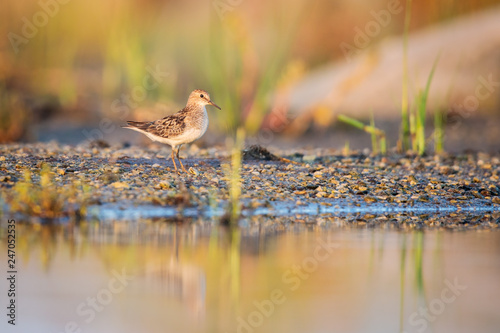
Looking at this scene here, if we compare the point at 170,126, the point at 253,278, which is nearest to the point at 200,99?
the point at 170,126

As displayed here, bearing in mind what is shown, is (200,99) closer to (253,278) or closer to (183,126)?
(183,126)

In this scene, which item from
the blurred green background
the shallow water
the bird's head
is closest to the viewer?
the shallow water

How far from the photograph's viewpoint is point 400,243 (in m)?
6.67

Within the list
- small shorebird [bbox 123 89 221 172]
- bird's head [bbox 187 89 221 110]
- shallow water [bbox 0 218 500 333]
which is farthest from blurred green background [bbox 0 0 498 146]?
shallow water [bbox 0 218 500 333]

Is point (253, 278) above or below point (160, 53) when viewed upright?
below

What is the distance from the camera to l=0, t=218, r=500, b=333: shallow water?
466 cm

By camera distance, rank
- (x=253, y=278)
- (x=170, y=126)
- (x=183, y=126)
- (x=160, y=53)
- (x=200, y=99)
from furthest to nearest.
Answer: (x=160, y=53), (x=200, y=99), (x=170, y=126), (x=183, y=126), (x=253, y=278)

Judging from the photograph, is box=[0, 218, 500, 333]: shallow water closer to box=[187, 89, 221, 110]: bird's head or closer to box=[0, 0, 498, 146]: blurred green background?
box=[187, 89, 221, 110]: bird's head

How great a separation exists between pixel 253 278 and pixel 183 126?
4080 mm

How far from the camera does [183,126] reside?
9.34 metres

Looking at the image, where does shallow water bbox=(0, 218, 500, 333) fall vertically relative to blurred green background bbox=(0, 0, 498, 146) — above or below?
below

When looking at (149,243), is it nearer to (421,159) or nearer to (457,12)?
(421,159)

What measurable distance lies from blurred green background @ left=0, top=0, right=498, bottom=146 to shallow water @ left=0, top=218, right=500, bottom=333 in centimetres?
527

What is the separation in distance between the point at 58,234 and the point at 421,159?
5.58 meters
